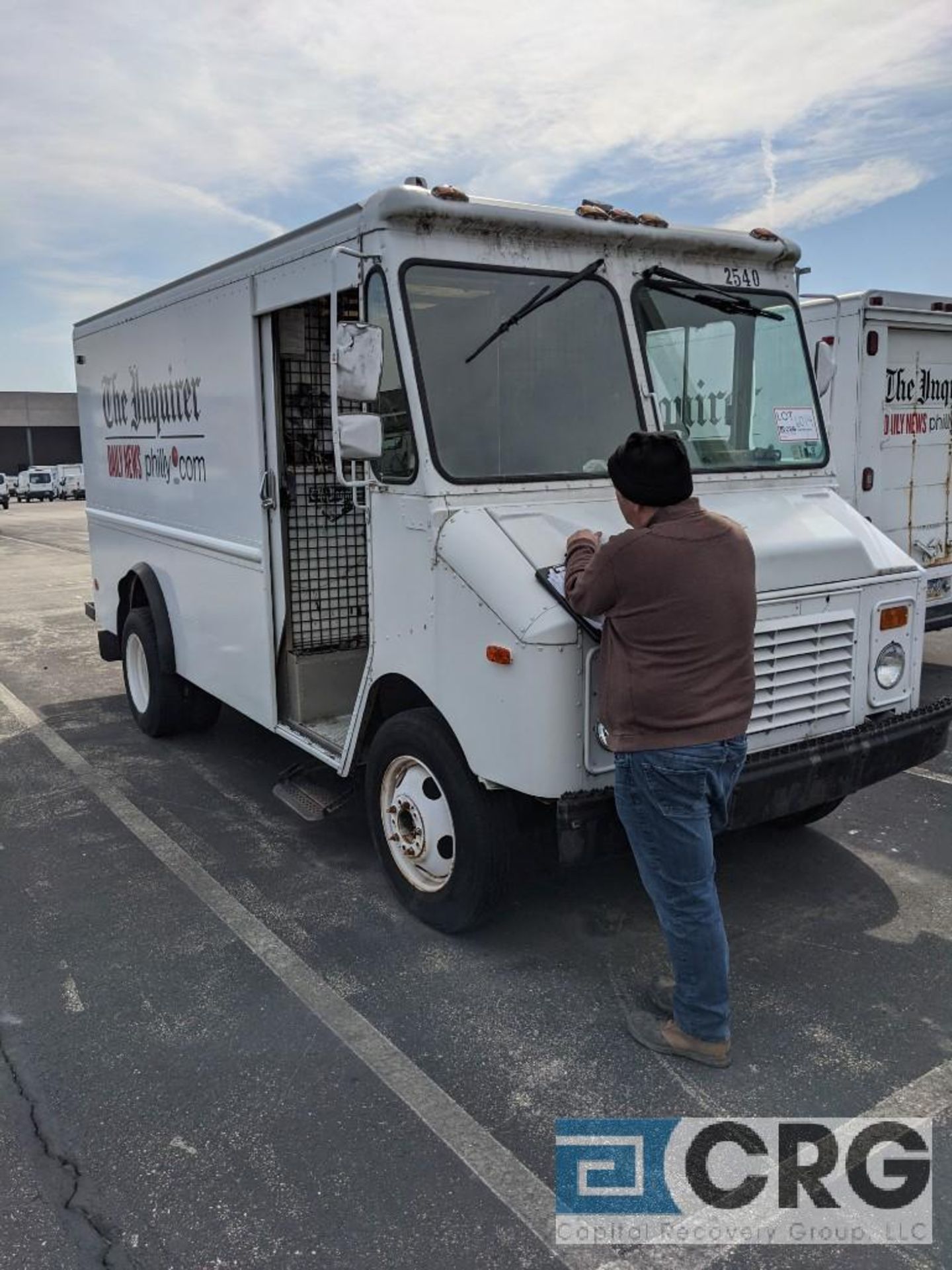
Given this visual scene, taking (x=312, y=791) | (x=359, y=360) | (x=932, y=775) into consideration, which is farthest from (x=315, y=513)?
(x=932, y=775)

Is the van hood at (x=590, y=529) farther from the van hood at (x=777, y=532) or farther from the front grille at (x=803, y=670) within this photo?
the front grille at (x=803, y=670)

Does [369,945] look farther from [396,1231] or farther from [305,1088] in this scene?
[396,1231]

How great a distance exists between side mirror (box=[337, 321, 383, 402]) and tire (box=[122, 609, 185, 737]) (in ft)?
11.2

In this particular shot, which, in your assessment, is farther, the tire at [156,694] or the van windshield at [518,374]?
the tire at [156,694]

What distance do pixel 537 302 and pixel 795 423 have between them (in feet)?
4.77

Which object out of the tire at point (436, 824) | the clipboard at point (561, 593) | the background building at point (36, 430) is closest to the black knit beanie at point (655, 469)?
the clipboard at point (561, 593)

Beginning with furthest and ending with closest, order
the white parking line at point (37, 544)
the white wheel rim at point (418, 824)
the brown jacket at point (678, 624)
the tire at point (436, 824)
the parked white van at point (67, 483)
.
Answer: the parked white van at point (67, 483)
the white parking line at point (37, 544)
the white wheel rim at point (418, 824)
the tire at point (436, 824)
the brown jacket at point (678, 624)

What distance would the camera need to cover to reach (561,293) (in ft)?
13.3

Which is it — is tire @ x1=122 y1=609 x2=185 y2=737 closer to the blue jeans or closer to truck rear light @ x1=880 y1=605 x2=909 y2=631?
the blue jeans

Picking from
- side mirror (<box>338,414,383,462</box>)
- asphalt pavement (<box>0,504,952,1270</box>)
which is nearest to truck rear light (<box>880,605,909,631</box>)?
asphalt pavement (<box>0,504,952,1270</box>)

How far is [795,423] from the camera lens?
471cm

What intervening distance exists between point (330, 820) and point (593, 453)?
2456mm

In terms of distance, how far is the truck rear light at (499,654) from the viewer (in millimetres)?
3395

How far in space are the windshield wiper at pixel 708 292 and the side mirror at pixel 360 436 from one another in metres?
1.44
